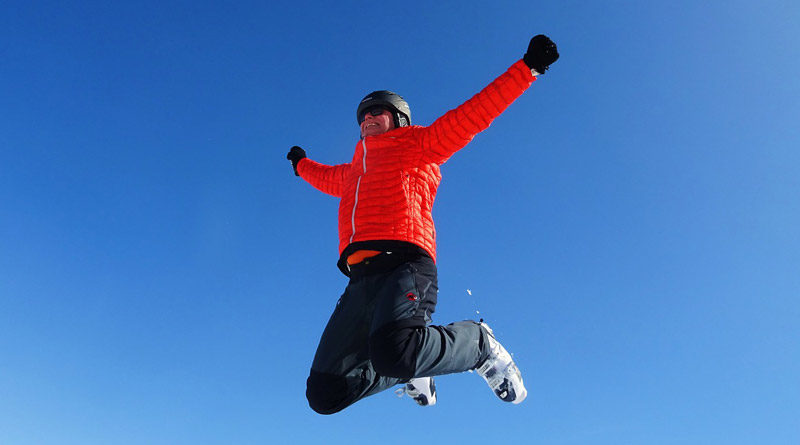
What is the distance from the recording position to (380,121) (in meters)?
4.48

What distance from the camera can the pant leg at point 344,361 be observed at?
11.9 ft

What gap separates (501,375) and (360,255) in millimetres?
1454

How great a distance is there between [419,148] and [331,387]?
1.82 m

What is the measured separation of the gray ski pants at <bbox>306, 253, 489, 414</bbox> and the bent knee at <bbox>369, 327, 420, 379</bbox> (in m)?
0.01

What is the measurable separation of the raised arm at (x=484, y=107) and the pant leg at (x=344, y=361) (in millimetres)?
1161

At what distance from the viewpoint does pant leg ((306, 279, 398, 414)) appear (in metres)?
3.61

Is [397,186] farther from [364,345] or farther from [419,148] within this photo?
[364,345]

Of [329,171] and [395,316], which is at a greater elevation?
[329,171]

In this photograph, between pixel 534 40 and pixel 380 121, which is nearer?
pixel 534 40

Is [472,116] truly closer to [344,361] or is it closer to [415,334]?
[415,334]

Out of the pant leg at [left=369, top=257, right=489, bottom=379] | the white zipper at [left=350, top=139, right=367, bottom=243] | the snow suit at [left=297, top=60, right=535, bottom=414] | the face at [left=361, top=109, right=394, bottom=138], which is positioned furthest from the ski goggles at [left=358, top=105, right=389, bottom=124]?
the pant leg at [left=369, top=257, right=489, bottom=379]

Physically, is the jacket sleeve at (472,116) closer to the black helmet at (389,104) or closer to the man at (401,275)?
the man at (401,275)

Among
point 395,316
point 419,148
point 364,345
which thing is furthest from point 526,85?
point 364,345

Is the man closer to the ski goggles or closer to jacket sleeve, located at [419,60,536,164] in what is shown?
jacket sleeve, located at [419,60,536,164]
